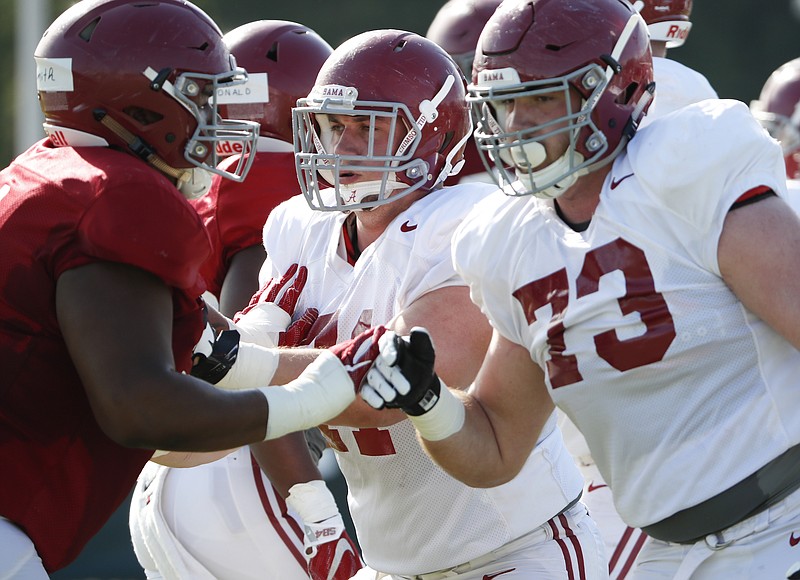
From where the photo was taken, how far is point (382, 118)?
3666 millimetres

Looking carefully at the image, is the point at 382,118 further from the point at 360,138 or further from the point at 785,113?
the point at 785,113

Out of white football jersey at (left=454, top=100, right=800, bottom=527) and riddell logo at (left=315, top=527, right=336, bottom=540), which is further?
riddell logo at (left=315, top=527, right=336, bottom=540)

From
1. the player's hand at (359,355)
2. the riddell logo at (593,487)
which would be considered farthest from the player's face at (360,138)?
the riddell logo at (593,487)

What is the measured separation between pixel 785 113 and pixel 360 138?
458cm

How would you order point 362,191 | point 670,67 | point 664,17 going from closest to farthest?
point 362,191 < point 670,67 < point 664,17

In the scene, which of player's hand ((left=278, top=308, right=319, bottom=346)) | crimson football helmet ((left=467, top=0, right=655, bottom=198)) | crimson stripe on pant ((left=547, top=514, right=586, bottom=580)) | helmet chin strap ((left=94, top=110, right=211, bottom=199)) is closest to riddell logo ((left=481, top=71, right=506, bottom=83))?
crimson football helmet ((left=467, top=0, right=655, bottom=198))

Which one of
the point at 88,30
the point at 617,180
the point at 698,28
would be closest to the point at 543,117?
A: the point at 617,180

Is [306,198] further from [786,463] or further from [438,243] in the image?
[786,463]

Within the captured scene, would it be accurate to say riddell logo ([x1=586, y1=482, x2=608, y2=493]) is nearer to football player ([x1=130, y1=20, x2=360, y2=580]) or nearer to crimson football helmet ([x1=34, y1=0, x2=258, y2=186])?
football player ([x1=130, y1=20, x2=360, y2=580])

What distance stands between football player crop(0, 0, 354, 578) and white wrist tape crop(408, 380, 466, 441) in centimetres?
23

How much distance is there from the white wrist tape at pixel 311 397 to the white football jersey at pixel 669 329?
1.48 ft

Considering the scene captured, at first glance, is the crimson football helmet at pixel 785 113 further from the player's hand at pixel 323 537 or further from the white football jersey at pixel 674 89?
the player's hand at pixel 323 537

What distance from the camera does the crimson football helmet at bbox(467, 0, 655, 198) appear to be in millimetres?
3016

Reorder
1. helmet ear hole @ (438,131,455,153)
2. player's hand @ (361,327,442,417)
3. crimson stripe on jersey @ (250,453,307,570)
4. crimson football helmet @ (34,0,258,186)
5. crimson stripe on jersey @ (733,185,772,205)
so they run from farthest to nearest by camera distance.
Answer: crimson stripe on jersey @ (250,453,307,570)
helmet ear hole @ (438,131,455,153)
crimson football helmet @ (34,0,258,186)
player's hand @ (361,327,442,417)
crimson stripe on jersey @ (733,185,772,205)
